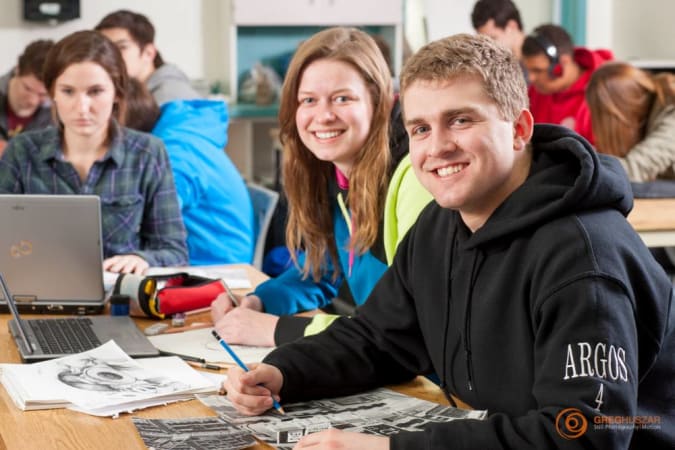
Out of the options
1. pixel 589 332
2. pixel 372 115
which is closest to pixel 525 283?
pixel 589 332

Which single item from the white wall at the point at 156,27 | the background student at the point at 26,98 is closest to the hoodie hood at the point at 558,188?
the background student at the point at 26,98

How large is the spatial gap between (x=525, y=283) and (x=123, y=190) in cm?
179

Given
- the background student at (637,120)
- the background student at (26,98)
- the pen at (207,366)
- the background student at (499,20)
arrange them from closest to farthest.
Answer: the pen at (207,366) → the background student at (637,120) → the background student at (26,98) → the background student at (499,20)

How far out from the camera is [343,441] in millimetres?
1320

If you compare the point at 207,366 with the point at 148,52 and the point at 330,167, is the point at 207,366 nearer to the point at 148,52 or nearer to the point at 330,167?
the point at 330,167

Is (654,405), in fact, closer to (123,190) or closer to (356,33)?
(356,33)

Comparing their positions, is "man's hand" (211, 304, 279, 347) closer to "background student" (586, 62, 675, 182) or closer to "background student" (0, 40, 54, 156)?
"background student" (586, 62, 675, 182)

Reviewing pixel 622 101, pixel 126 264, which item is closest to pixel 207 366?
pixel 126 264

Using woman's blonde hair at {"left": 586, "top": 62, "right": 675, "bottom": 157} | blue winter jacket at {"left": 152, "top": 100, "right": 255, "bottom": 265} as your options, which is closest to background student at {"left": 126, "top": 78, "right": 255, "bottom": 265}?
blue winter jacket at {"left": 152, "top": 100, "right": 255, "bottom": 265}

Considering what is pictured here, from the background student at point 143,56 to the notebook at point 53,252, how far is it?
2.10 meters

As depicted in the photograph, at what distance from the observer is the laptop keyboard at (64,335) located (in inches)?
76.3

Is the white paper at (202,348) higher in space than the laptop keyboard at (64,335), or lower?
lower

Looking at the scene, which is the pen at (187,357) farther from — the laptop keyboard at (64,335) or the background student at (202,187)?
the background student at (202,187)

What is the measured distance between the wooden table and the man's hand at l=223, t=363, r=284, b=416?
2.0 inches
